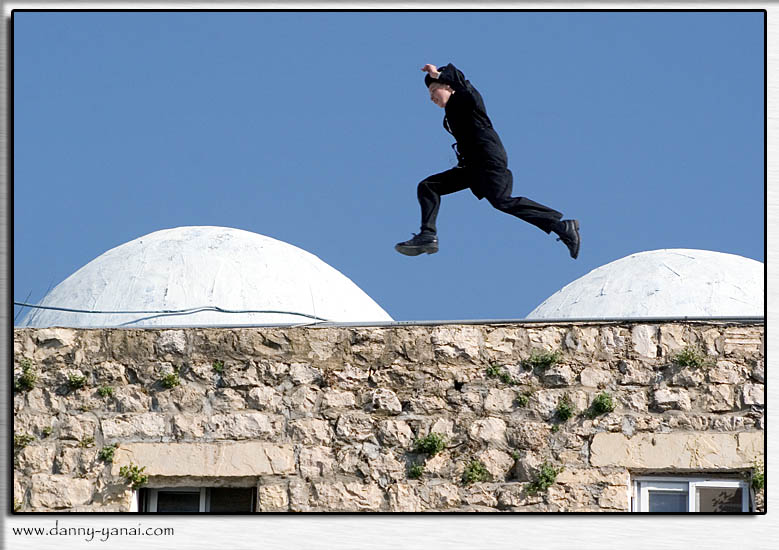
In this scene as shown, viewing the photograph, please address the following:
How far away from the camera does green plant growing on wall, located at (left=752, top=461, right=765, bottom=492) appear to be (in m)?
10.5

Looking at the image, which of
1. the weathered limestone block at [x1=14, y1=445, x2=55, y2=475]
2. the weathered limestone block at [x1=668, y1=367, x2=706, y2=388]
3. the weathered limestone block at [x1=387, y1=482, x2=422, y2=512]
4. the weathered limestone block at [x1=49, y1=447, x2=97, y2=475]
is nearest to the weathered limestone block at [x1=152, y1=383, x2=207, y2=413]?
the weathered limestone block at [x1=49, y1=447, x2=97, y2=475]

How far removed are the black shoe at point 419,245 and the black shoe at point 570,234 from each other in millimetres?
847

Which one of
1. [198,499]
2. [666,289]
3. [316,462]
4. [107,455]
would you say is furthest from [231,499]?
[666,289]

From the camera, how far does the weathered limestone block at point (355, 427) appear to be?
11.0 m

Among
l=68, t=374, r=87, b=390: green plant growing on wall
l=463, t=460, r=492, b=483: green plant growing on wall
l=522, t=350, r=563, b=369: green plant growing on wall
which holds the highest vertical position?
l=522, t=350, r=563, b=369: green plant growing on wall

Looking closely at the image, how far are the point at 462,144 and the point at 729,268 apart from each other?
334cm

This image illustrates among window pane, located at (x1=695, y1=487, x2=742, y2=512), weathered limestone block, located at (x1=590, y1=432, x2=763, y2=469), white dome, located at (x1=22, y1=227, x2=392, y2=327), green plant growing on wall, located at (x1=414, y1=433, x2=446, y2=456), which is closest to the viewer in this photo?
window pane, located at (x1=695, y1=487, x2=742, y2=512)

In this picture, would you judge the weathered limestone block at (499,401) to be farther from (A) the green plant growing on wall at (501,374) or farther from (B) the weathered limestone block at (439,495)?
(B) the weathered limestone block at (439,495)

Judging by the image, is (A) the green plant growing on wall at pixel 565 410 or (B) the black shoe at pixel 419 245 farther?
(B) the black shoe at pixel 419 245

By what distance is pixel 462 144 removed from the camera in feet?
38.3

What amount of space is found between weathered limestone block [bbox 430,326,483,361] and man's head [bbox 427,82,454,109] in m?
1.57

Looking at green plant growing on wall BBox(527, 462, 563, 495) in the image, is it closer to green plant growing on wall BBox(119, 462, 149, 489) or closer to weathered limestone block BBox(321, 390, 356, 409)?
weathered limestone block BBox(321, 390, 356, 409)

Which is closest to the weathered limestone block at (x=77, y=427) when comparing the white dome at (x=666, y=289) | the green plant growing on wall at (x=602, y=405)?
the green plant growing on wall at (x=602, y=405)

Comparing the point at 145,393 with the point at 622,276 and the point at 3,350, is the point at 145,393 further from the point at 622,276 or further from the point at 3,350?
the point at 622,276
